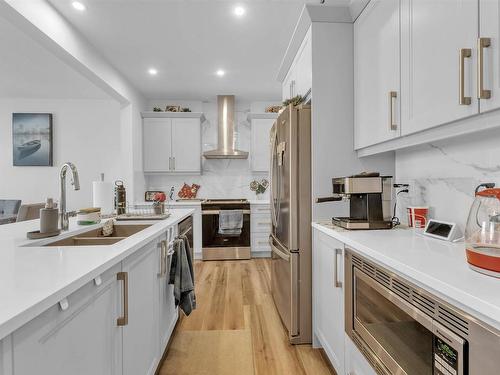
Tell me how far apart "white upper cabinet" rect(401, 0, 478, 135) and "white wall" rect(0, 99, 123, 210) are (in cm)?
470

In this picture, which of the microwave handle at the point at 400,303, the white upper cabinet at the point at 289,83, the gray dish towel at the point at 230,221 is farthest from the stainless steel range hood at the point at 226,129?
the microwave handle at the point at 400,303

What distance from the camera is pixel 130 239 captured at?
1.32 meters

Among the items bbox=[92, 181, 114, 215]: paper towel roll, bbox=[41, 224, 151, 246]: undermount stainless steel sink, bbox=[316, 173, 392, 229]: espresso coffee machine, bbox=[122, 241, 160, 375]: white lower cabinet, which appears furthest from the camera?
bbox=[92, 181, 114, 215]: paper towel roll

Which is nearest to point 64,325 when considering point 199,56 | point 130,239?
point 130,239

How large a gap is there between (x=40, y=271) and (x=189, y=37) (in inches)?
107

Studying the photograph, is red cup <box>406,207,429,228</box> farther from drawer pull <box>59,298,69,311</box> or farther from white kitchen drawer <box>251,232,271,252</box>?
white kitchen drawer <box>251,232,271,252</box>

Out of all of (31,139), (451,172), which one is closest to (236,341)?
(451,172)

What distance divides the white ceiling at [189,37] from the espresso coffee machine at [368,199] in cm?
155

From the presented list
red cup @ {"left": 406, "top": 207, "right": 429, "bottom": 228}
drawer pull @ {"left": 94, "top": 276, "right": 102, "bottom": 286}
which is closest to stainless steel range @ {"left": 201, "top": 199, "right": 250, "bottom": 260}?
red cup @ {"left": 406, "top": 207, "right": 429, "bottom": 228}

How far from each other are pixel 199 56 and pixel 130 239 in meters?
2.64

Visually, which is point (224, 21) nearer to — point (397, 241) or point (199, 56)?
point (199, 56)

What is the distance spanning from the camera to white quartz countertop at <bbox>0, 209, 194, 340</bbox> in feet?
1.92

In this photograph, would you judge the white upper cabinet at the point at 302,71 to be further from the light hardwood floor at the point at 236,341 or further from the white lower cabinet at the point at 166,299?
the light hardwood floor at the point at 236,341

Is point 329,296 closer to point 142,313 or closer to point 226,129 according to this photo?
point 142,313
